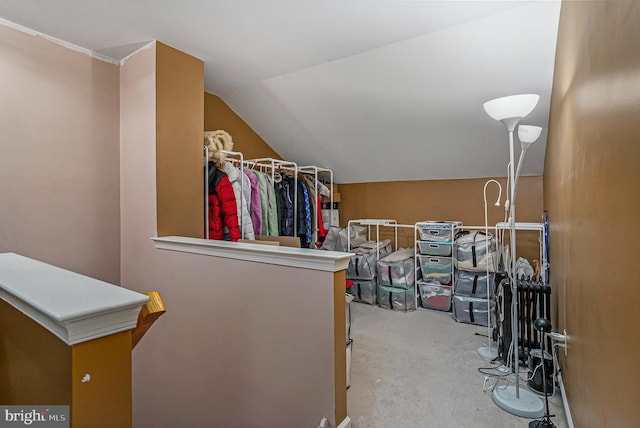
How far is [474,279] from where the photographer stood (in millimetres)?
3551

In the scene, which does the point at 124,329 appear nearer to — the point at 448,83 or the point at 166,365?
the point at 166,365

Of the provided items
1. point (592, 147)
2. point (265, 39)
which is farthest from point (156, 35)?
point (592, 147)

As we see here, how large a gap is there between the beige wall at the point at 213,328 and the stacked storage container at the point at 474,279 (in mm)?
2461

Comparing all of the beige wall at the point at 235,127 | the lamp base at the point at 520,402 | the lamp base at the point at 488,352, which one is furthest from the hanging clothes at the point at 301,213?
the lamp base at the point at 520,402

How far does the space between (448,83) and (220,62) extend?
195cm

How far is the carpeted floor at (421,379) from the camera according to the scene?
197 centimetres

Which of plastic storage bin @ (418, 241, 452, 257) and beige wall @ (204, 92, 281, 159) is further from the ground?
beige wall @ (204, 92, 281, 159)

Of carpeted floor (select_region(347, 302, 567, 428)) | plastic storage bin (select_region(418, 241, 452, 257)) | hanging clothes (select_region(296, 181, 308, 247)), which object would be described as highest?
hanging clothes (select_region(296, 181, 308, 247))

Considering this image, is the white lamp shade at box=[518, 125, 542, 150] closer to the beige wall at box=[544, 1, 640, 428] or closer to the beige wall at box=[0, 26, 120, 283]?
the beige wall at box=[544, 1, 640, 428]

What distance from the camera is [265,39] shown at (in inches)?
99.8

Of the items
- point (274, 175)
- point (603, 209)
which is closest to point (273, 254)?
point (603, 209)

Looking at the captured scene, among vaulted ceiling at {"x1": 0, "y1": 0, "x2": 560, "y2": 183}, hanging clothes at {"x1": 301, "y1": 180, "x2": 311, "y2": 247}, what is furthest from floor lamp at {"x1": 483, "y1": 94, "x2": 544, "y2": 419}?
hanging clothes at {"x1": 301, "y1": 180, "x2": 311, "y2": 247}

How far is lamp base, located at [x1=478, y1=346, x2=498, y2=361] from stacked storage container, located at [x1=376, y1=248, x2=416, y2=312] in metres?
1.12

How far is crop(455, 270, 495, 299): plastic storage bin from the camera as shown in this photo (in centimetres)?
351
